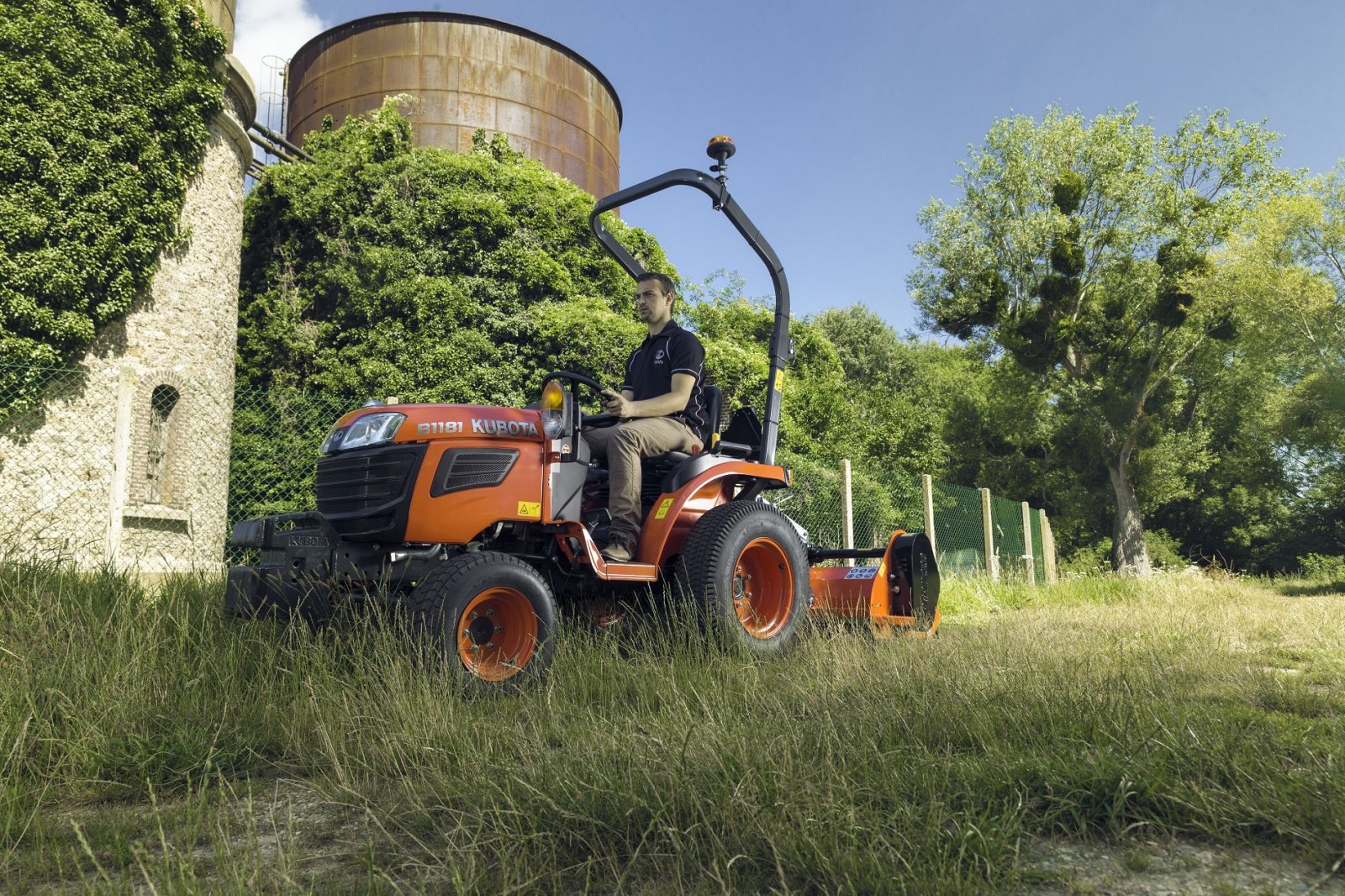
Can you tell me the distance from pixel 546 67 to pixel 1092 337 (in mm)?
16442

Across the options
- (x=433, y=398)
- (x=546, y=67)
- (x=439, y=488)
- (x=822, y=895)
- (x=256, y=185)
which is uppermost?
(x=546, y=67)

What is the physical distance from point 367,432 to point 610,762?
6.54 ft

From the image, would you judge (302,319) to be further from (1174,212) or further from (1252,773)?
(1174,212)

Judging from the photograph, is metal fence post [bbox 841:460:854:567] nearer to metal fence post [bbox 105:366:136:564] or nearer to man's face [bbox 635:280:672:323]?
man's face [bbox 635:280:672:323]

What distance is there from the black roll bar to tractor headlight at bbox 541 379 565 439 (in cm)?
133

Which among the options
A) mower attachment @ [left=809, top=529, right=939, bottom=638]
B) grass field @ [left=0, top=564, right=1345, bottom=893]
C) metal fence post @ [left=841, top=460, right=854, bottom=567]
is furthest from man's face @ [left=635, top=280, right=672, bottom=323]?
metal fence post @ [left=841, top=460, right=854, bottom=567]

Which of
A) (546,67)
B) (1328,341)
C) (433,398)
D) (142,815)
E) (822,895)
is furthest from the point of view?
(546,67)

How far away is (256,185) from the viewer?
17859 mm

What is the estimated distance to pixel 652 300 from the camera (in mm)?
4957

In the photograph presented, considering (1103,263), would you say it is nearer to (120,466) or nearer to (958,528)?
(958,528)

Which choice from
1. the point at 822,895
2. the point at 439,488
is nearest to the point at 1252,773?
the point at 822,895

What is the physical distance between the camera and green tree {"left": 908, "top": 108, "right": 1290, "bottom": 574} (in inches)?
1011

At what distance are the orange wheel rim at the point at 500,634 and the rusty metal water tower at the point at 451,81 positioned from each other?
2112 centimetres

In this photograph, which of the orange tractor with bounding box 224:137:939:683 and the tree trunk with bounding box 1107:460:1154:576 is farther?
the tree trunk with bounding box 1107:460:1154:576
